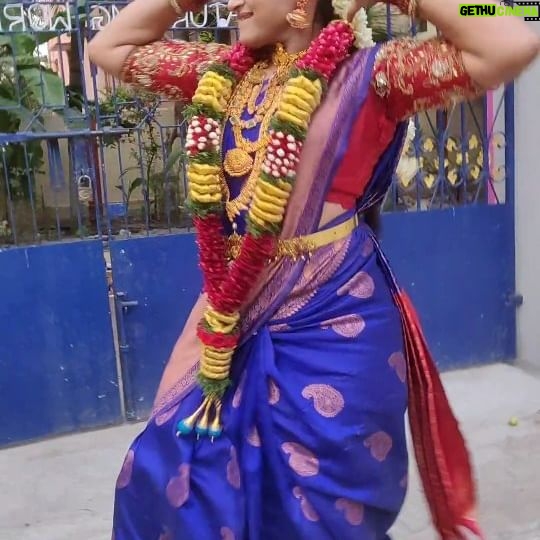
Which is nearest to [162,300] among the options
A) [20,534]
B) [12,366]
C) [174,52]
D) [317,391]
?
[12,366]

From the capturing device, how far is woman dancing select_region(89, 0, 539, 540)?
164 cm

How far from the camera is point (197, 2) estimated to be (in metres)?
1.91

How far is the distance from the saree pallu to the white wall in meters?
2.49

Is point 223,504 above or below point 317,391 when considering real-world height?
below

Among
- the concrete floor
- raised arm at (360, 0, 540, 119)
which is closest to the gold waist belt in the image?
raised arm at (360, 0, 540, 119)

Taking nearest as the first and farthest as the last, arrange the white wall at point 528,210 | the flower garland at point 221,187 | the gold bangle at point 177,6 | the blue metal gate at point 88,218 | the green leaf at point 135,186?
1. the flower garland at point 221,187
2. the gold bangle at point 177,6
3. the blue metal gate at point 88,218
4. the green leaf at point 135,186
5. the white wall at point 528,210

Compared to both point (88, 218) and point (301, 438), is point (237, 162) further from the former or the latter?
point (88, 218)

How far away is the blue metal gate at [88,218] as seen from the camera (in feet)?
11.0

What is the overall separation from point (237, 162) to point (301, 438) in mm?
590

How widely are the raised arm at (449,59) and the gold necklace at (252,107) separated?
217 millimetres

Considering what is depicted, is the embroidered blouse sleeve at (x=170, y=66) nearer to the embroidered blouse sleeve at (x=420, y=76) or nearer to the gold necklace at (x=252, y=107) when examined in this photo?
the gold necklace at (x=252, y=107)

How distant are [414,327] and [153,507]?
69 centimetres

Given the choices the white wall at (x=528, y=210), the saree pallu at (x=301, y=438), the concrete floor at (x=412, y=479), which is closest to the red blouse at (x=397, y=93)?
the saree pallu at (x=301, y=438)

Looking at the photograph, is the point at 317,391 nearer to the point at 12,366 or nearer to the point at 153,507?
the point at 153,507
